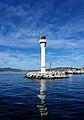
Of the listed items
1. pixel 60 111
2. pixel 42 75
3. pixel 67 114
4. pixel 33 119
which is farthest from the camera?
pixel 42 75

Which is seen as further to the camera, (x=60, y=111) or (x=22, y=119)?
(x=60, y=111)

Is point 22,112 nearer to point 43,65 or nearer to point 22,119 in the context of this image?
point 22,119

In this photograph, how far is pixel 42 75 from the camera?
10312 cm

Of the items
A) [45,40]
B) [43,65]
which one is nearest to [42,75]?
[43,65]

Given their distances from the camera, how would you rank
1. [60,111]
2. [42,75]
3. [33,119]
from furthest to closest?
[42,75], [60,111], [33,119]

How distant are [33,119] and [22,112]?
333 cm

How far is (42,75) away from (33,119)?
8450 centimetres

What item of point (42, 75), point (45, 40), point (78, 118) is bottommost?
point (78, 118)

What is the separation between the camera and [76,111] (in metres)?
22.2

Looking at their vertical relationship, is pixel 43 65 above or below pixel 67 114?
above

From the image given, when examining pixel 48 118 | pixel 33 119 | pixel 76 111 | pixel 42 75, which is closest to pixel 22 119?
pixel 33 119

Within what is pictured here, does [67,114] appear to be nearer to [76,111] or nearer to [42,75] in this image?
[76,111]

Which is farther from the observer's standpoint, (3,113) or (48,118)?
(3,113)

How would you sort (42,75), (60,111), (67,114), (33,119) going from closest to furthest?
(33,119) < (67,114) < (60,111) < (42,75)
